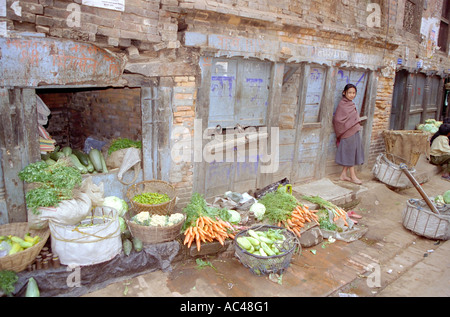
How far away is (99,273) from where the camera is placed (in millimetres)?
4211

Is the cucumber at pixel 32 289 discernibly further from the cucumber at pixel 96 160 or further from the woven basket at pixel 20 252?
the cucumber at pixel 96 160

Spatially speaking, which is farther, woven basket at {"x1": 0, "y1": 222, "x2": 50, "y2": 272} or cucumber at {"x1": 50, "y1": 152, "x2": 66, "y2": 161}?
cucumber at {"x1": 50, "y1": 152, "x2": 66, "y2": 161}

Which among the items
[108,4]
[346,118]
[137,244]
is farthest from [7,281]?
[346,118]

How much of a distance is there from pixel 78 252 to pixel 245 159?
151 inches

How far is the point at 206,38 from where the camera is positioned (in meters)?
5.67

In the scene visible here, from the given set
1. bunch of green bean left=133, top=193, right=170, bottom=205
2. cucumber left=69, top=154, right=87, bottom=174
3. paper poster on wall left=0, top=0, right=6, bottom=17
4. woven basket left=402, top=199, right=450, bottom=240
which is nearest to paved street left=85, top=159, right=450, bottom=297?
woven basket left=402, top=199, right=450, bottom=240

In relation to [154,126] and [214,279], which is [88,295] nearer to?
[214,279]

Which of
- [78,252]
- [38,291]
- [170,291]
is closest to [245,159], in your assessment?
[170,291]

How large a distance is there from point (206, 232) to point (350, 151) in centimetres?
514

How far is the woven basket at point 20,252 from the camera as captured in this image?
3.72m

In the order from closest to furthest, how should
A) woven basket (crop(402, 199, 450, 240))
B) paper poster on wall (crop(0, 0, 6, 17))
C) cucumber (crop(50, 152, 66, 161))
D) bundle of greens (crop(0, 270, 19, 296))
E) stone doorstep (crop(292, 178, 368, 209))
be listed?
bundle of greens (crop(0, 270, 19, 296))
paper poster on wall (crop(0, 0, 6, 17))
cucumber (crop(50, 152, 66, 161))
woven basket (crop(402, 199, 450, 240))
stone doorstep (crop(292, 178, 368, 209))

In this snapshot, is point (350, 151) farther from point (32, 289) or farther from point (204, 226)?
point (32, 289)

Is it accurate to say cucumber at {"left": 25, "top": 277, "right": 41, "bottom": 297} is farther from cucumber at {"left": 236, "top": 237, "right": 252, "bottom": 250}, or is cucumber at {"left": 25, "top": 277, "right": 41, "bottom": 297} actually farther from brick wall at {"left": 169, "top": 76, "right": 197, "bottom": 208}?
brick wall at {"left": 169, "top": 76, "right": 197, "bottom": 208}

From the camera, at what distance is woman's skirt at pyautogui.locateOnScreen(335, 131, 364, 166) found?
851cm
